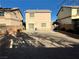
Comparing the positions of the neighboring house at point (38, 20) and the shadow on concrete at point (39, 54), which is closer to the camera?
the shadow on concrete at point (39, 54)

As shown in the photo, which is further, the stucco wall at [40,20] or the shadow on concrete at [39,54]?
the stucco wall at [40,20]

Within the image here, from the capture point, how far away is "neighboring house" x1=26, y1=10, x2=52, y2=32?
38219mm

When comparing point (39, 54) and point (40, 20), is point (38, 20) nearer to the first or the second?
point (40, 20)

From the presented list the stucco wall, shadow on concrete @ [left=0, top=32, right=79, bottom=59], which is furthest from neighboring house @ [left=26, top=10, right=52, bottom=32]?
shadow on concrete @ [left=0, top=32, right=79, bottom=59]

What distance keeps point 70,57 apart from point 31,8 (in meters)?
32.2

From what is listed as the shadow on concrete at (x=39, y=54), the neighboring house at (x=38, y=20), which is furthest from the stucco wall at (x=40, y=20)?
the shadow on concrete at (x=39, y=54)

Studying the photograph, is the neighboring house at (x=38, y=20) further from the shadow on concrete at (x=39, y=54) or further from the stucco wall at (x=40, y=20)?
the shadow on concrete at (x=39, y=54)

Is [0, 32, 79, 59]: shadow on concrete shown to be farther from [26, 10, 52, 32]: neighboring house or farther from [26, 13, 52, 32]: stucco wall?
[26, 13, 52, 32]: stucco wall

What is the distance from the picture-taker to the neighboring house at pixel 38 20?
38.2m

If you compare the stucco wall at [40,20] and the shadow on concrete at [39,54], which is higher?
the stucco wall at [40,20]

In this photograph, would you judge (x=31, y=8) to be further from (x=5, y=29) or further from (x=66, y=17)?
(x=5, y=29)

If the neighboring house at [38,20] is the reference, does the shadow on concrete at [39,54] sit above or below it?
below

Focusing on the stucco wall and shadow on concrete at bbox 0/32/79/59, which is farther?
the stucco wall

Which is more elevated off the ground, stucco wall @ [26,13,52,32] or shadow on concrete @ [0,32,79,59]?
stucco wall @ [26,13,52,32]
